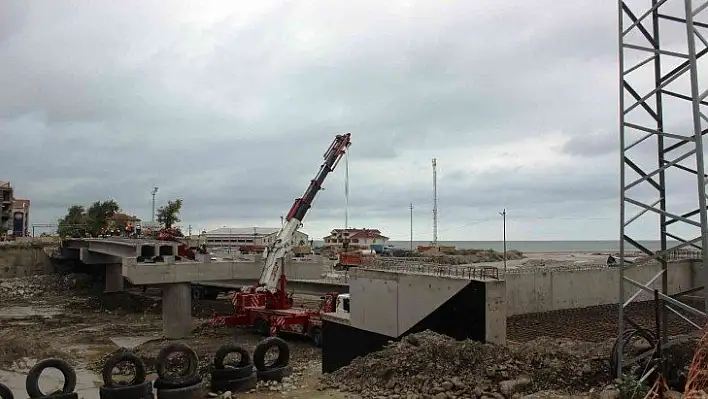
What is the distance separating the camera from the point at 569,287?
937 inches

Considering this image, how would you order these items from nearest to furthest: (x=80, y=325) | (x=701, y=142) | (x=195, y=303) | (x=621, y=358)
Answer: (x=701, y=142) < (x=621, y=358) < (x=80, y=325) < (x=195, y=303)

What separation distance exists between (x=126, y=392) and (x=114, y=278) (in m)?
45.7

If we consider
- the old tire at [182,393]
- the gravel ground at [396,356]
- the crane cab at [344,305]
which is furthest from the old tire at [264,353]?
the crane cab at [344,305]

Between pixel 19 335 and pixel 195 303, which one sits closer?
pixel 19 335

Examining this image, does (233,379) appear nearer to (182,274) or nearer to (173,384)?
(173,384)

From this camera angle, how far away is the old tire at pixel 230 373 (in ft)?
52.2

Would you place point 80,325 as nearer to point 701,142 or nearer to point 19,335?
point 19,335

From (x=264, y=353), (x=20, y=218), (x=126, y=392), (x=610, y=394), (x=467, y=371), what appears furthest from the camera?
(x=20, y=218)

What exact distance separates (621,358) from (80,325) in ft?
118

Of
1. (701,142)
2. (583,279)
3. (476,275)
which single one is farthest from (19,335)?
(701,142)

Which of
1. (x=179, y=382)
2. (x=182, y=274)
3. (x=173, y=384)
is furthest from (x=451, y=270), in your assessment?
(x=182, y=274)

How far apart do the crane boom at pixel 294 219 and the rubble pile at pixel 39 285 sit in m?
35.4

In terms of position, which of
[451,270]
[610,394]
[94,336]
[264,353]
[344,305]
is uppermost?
[451,270]

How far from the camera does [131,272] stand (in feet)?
102
